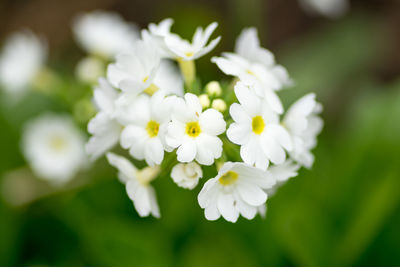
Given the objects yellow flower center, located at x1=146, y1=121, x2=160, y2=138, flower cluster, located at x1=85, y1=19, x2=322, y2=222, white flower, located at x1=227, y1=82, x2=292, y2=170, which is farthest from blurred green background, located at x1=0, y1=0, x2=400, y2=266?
yellow flower center, located at x1=146, y1=121, x2=160, y2=138

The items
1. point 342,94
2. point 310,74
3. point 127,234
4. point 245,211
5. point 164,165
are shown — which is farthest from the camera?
point 342,94

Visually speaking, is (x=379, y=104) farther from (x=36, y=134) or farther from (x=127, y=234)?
(x=36, y=134)

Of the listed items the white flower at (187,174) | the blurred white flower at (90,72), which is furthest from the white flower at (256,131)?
the blurred white flower at (90,72)

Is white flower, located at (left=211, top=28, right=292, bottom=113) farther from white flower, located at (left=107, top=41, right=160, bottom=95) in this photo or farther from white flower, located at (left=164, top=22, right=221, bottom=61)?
white flower, located at (left=107, top=41, right=160, bottom=95)

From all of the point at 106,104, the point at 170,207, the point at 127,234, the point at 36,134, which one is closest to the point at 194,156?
the point at 106,104

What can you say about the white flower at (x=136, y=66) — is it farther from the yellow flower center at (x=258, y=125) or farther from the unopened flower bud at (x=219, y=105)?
the yellow flower center at (x=258, y=125)

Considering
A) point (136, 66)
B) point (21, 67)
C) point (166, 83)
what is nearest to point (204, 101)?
point (136, 66)
